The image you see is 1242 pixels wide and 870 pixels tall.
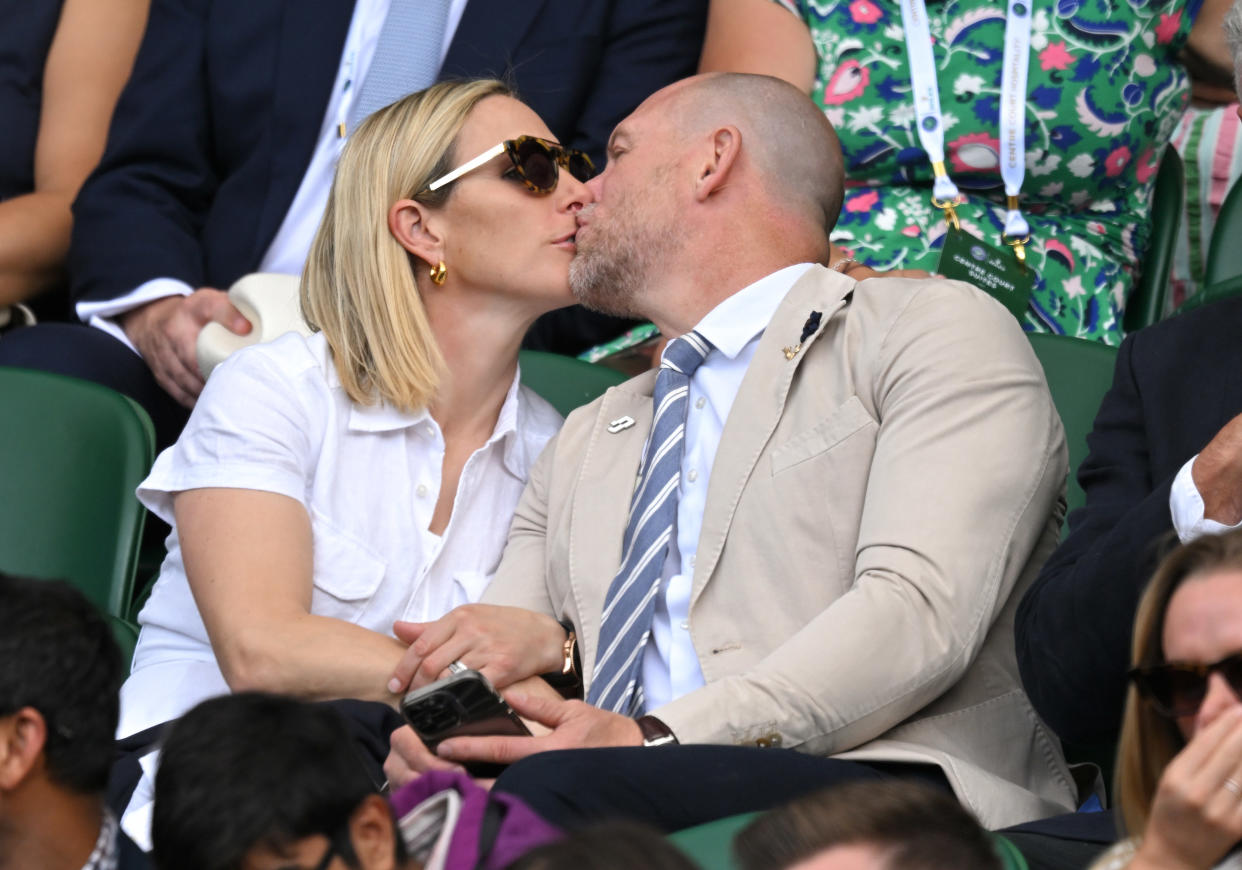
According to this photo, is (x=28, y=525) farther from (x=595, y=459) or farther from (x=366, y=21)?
(x=366, y=21)

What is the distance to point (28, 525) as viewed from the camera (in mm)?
2746

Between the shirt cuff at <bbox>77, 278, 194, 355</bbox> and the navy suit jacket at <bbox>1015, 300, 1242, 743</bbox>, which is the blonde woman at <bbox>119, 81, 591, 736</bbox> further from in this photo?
the navy suit jacket at <bbox>1015, 300, 1242, 743</bbox>

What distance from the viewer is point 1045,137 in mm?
3057

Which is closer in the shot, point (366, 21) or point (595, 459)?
point (595, 459)

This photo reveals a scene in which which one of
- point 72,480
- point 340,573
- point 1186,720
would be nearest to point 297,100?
point 72,480

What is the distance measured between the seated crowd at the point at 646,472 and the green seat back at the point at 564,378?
143 millimetres

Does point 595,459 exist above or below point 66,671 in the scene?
below

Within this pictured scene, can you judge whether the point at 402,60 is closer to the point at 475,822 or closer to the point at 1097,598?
the point at 1097,598

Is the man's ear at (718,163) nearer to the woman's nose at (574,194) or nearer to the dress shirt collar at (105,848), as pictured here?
the woman's nose at (574,194)

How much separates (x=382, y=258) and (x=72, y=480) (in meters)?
0.65

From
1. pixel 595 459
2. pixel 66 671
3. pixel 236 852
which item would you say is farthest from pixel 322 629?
pixel 236 852

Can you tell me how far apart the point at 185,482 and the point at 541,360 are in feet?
2.92

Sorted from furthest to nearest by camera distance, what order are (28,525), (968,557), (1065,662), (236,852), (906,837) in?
1. (28,525)
2. (968,557)
3. (1065,662)
4. (236,852)
5. (906,837)

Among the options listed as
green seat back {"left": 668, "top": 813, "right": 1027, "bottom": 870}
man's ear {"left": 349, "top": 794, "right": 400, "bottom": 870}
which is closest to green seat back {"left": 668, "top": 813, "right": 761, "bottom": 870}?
green seat back {"left": 668, "top": 813, "right": 1027, "bottom": 870}
